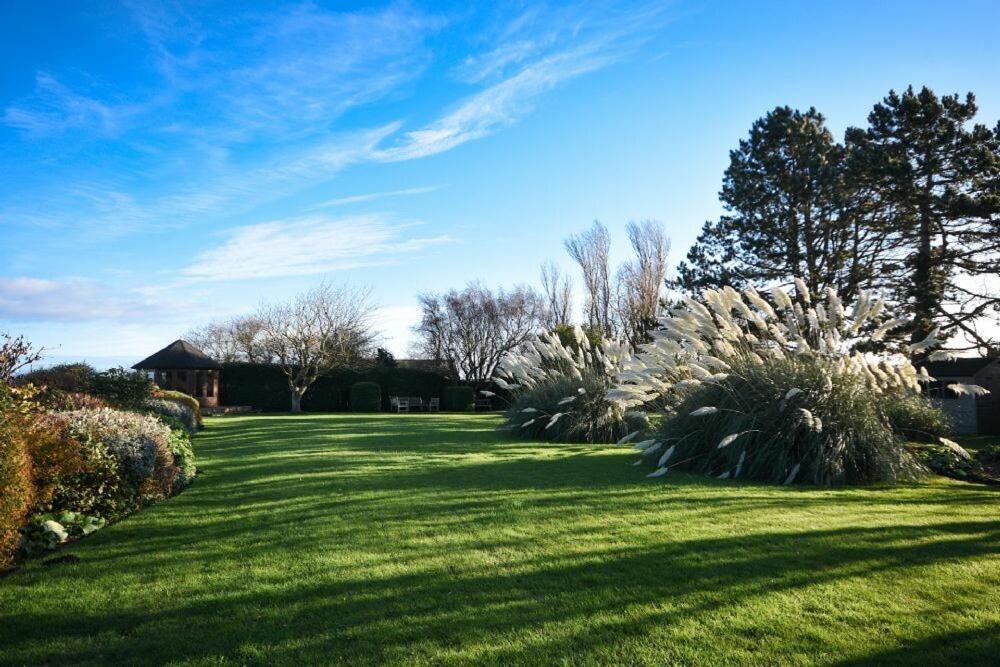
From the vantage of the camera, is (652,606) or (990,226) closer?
(652,606)

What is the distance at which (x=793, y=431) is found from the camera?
5793 mm

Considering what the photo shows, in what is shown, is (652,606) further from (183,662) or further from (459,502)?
(459,502)

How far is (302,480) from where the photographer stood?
5.72 meters

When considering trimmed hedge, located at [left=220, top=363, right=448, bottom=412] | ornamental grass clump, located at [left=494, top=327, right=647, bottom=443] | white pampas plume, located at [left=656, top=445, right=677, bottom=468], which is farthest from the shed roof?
trimmed hedge, located at [left=220, top=363, right=448, bottom=412]

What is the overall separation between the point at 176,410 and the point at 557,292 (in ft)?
68.2

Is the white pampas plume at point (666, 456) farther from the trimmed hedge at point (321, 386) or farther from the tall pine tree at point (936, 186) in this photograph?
the trimmed hedge at point (321, 386)

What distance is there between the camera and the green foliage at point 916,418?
253 inches

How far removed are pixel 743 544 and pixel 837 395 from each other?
3.20 meters

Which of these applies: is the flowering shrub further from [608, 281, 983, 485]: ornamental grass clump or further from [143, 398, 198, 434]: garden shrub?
[143, 398, 198, 434]: garden shrub

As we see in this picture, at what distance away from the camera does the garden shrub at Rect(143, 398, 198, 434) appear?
11.4 m

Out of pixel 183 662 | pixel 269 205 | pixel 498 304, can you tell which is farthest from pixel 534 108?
pixel 498 304

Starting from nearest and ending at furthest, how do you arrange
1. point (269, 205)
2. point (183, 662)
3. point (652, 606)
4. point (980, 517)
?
point (183, 662)
point (652, 606)
point (980, 517)
point (269, 205)

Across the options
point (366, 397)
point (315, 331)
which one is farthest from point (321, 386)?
point (315, 331)

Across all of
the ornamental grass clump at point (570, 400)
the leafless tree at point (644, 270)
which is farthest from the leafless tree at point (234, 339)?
the ornamental grass clump at point (570, 400)
